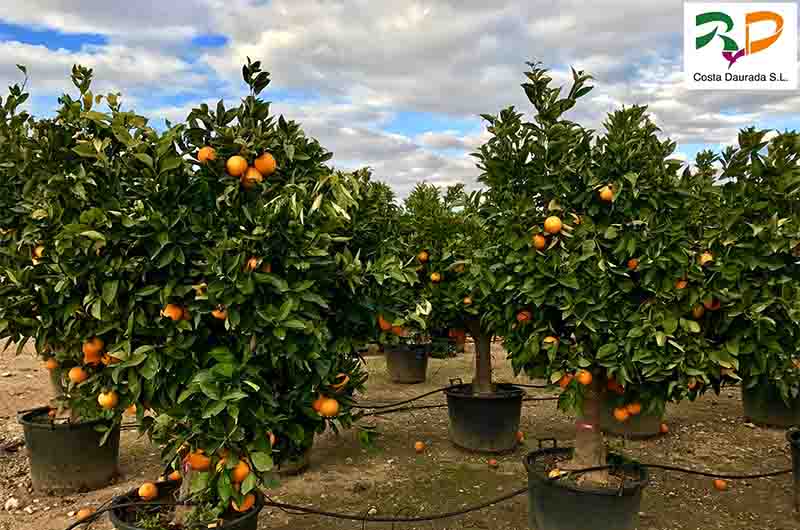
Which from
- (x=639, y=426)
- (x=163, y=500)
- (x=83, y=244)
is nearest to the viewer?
(x=83, y=244)

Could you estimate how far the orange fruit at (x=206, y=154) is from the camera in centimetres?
Answer: 316

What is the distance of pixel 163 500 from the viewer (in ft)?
12.6

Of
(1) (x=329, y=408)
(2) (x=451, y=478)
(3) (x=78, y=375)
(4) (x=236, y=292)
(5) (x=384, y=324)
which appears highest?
(4) (x=236, y=292)

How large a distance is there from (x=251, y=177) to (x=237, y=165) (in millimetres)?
93

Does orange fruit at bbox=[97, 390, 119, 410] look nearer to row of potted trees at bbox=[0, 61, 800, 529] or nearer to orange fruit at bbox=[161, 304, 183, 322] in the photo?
row of potted trees at bbox=[0, 61, 800, 529]

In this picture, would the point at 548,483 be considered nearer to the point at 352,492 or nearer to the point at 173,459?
the point at 352,492

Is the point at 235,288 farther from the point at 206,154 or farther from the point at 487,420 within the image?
the point at 487,420

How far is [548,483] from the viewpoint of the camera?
4215 millimetres

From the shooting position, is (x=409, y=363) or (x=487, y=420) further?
(x=409, y=363)

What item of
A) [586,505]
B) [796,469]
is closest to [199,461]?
[586,505]

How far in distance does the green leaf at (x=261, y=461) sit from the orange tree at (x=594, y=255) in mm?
1965

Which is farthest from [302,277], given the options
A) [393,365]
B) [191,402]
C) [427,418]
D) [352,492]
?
[393,365]

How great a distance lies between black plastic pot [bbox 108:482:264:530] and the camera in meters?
3.34

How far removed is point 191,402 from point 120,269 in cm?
77
